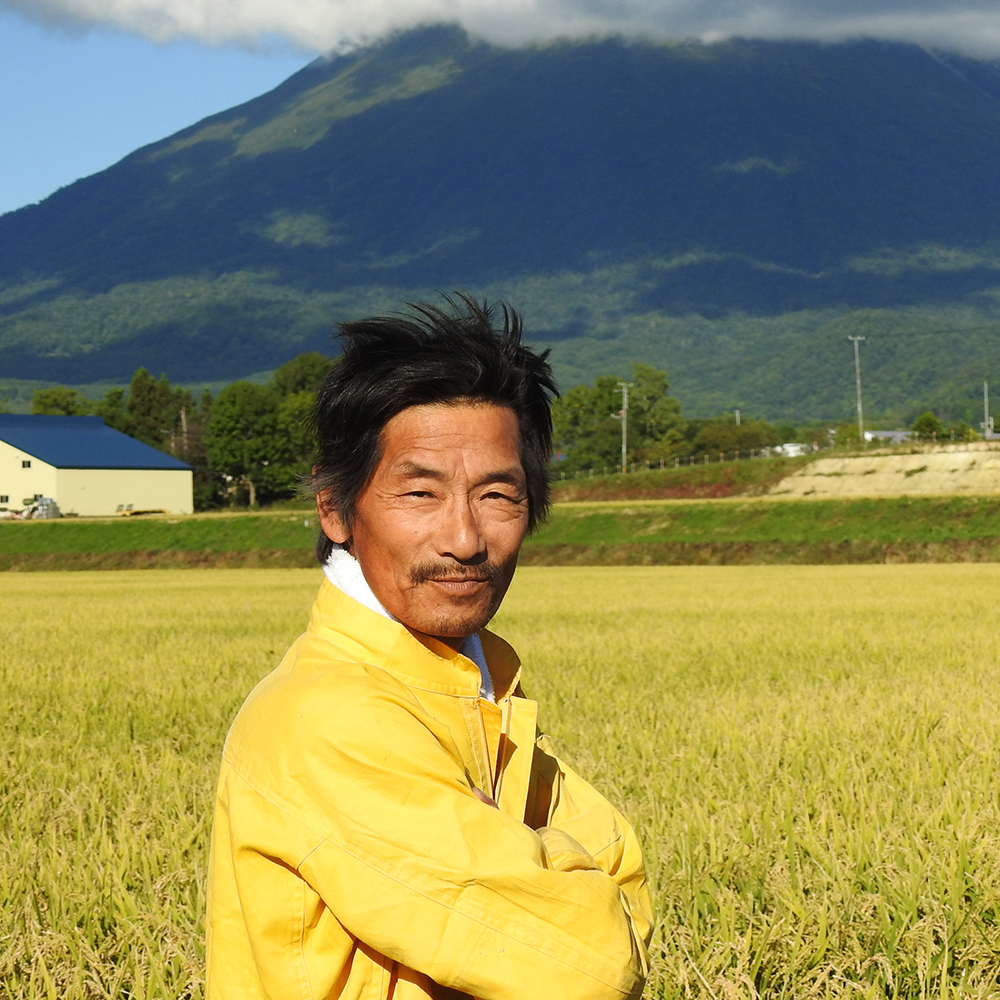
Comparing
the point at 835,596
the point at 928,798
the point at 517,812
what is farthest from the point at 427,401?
the point at 835,596

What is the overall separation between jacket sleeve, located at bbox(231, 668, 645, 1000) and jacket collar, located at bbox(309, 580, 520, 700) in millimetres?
192

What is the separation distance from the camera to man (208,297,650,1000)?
183 cm

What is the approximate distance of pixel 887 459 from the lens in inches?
2857

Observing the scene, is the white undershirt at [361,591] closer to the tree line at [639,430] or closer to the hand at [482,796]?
the hand at [482,796]

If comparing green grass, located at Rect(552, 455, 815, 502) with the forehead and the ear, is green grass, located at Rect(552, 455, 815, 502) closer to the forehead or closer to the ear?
the ear

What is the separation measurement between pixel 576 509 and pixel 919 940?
54.3 m

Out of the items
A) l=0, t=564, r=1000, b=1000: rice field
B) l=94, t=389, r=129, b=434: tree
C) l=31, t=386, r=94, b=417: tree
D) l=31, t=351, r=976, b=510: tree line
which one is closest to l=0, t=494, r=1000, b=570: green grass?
l=31, t=351, r=976, b=510: tree line

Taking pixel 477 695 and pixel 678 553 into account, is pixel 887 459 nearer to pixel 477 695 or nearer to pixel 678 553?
pixel 678 553

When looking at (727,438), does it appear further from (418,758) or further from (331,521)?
(418,758)

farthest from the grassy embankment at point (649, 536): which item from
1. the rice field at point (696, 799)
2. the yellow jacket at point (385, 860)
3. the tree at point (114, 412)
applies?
the tree at point (114, 412)

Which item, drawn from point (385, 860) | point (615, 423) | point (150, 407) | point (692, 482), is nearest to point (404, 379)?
point (385, 860)

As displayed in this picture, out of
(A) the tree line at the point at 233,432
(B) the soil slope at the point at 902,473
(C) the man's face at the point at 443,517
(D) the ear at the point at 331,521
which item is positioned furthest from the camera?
(A) the tree line at the point at 233,432

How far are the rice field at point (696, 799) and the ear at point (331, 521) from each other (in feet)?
5.67

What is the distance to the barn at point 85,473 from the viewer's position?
86.6m
